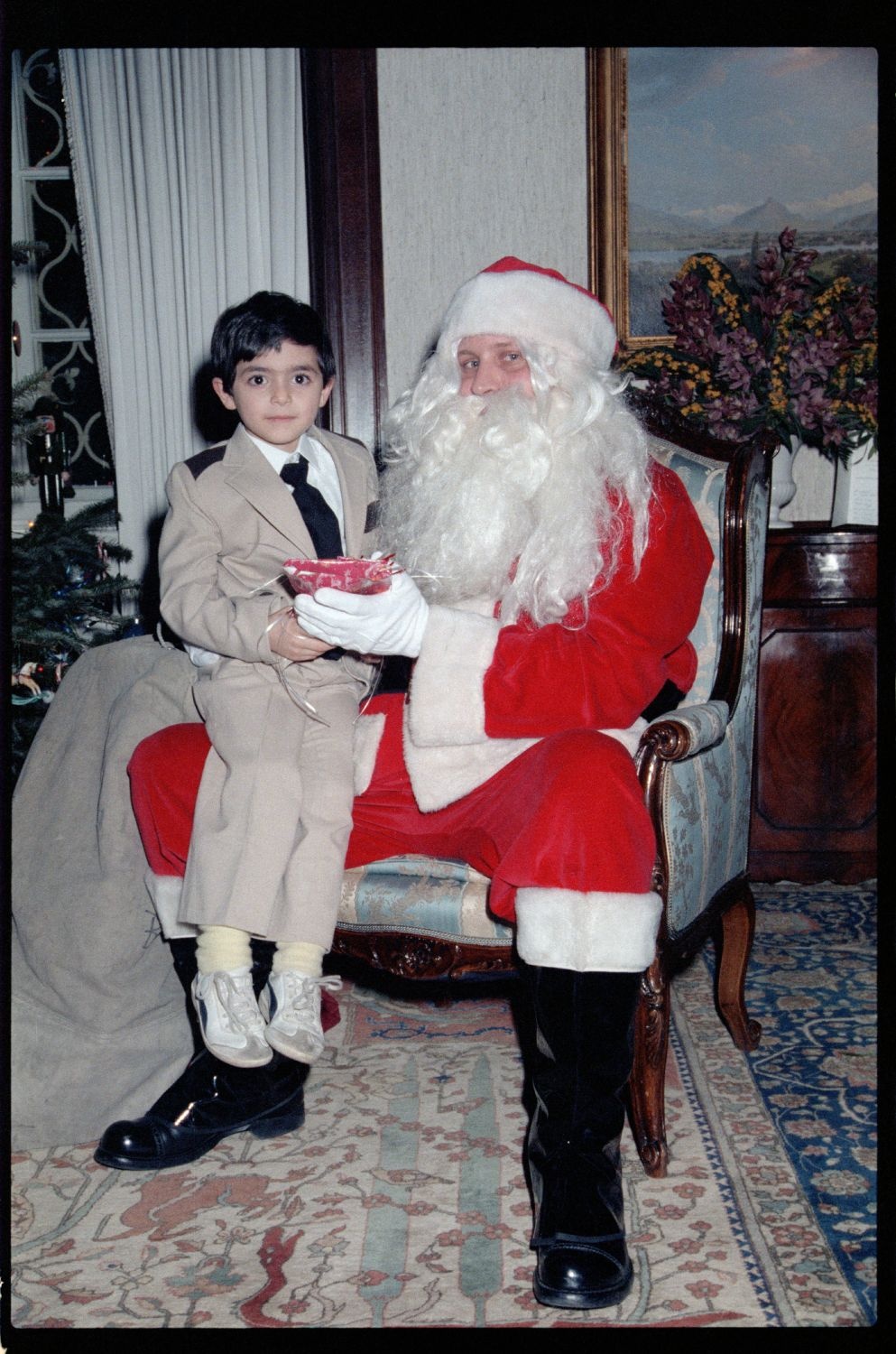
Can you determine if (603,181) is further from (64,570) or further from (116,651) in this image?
(116,651)

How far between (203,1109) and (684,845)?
106 cm

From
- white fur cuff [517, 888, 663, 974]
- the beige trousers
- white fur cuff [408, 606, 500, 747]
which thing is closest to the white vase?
white fur cuff [408, 606, 500, 747]

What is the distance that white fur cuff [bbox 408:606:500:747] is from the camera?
201 centimetres

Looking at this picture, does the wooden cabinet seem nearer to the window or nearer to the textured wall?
the textured wall

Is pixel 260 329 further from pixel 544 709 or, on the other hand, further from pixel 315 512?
pixel 544 709

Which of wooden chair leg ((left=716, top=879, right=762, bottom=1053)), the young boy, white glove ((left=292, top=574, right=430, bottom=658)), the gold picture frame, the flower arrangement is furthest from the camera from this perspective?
the gold picture frame

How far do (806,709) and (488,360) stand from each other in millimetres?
1868

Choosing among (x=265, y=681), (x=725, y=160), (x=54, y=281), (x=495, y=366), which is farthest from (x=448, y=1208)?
(x=54, y=281)

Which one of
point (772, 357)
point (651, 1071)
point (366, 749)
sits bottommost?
point (651, 1071)

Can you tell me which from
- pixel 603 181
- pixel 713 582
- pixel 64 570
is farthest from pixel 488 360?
pixel 603 181

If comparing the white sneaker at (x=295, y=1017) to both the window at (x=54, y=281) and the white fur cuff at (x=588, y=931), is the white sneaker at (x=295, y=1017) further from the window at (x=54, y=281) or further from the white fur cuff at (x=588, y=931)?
the window at (x=54, y=281)

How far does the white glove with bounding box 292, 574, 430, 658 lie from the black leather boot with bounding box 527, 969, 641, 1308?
613 mm

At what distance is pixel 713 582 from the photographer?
2.53 metres

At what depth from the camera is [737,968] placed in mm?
2688
